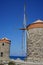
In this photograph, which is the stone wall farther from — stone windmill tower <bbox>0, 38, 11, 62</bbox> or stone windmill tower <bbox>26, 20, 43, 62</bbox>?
stone windmill tower <bbox>26, 20, 43, 62</bbox>

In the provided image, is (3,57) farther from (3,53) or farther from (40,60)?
(40,60)

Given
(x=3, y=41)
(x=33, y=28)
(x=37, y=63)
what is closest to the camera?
(x=37, y=63)

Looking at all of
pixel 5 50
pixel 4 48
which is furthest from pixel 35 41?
pixel 5 50

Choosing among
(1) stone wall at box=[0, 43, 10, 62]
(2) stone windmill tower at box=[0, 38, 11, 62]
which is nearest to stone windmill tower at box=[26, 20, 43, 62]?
(2) stone windmill tower at box=[0, 38, 11, 62]

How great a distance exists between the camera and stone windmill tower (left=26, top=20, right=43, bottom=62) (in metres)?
24.3

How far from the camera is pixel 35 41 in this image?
24.6 metres

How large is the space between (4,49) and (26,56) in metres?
12.5

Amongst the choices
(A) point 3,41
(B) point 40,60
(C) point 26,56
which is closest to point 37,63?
(B) point 40,60

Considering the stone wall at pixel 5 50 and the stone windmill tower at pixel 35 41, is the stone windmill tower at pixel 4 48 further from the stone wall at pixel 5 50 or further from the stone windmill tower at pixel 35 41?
the stone windmill tower at pixel 35 41

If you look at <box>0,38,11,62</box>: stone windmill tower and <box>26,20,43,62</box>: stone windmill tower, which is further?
<box>0,38,11,62</box>: stone windmill tower

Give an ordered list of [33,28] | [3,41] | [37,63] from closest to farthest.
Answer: [37,63] < [33,28] < [3,41]

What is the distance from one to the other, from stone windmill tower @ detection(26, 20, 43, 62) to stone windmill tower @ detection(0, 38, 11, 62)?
1274cm

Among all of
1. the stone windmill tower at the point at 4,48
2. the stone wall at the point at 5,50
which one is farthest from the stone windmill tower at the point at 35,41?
the stone wall at the point at 5,50

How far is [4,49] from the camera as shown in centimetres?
3803
